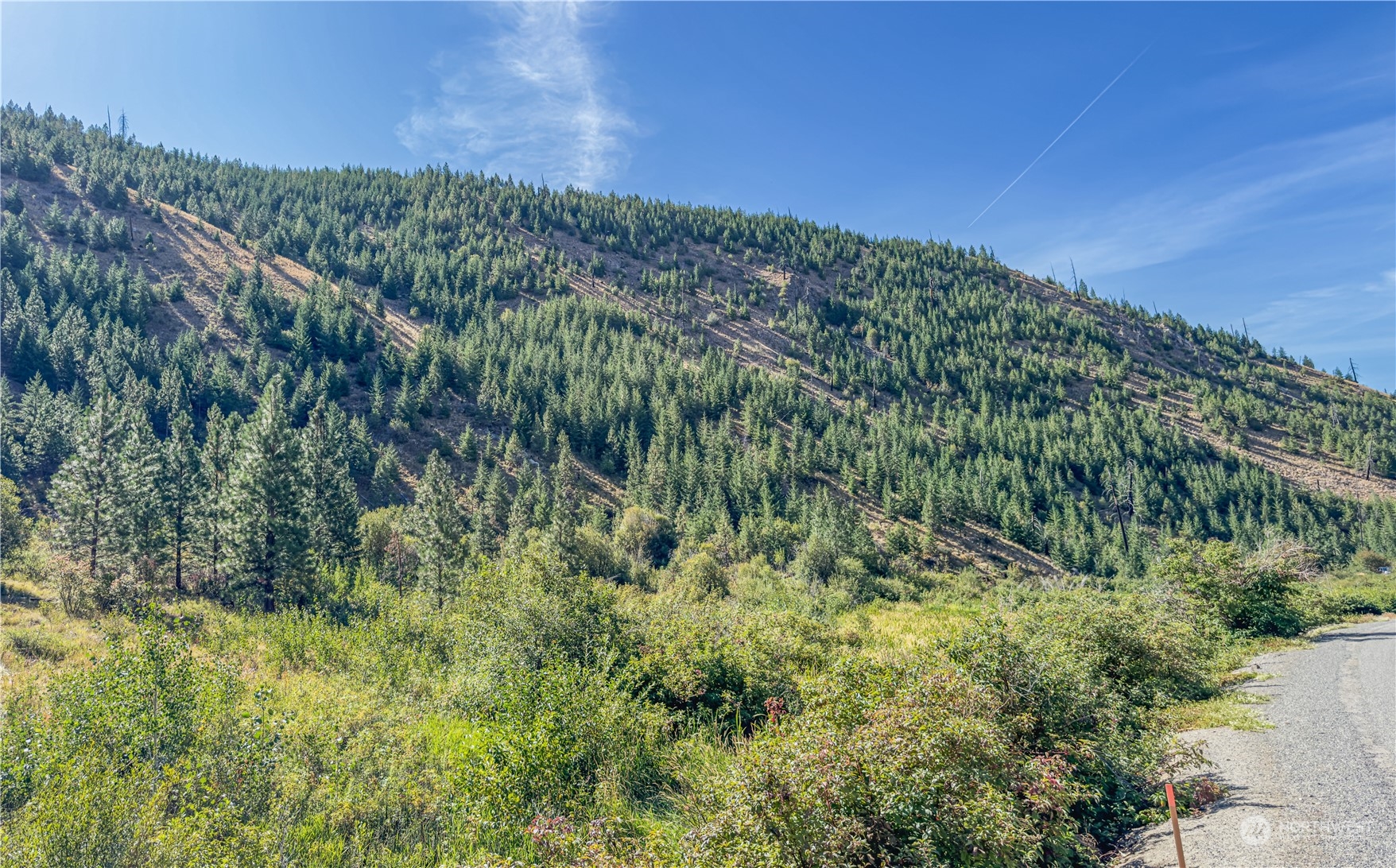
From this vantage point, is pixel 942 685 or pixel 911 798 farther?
pixel 942 685

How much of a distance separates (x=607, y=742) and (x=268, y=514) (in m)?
36.3

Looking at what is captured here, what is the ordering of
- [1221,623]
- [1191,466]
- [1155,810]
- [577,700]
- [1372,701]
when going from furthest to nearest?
[1191,466], [1221,623], [1372,701], [577,700], [1155,810]

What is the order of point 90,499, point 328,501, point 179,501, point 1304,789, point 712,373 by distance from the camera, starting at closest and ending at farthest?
point 1304,789 < point 90,499 < point 179,501 < point 328,501 < point 712,373

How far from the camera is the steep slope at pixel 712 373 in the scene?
8556 cm

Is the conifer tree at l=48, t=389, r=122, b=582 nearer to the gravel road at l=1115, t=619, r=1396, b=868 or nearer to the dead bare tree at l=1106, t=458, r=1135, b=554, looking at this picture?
the gravel road at l=1115, t=619, r=1396, b=868

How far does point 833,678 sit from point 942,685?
1.77m

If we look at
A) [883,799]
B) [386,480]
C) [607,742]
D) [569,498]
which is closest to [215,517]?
[386,480]

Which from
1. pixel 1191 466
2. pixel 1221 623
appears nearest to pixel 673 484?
pixel 1221 623

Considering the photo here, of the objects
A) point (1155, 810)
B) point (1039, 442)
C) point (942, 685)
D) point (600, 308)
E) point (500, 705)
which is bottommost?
point (1155, 810)

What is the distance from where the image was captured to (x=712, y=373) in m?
124

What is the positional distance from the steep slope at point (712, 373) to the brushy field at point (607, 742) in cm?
5014

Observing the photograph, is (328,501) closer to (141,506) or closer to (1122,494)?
(141,506)

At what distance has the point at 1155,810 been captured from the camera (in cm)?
895

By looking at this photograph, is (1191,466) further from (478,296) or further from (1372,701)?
(478,296)
